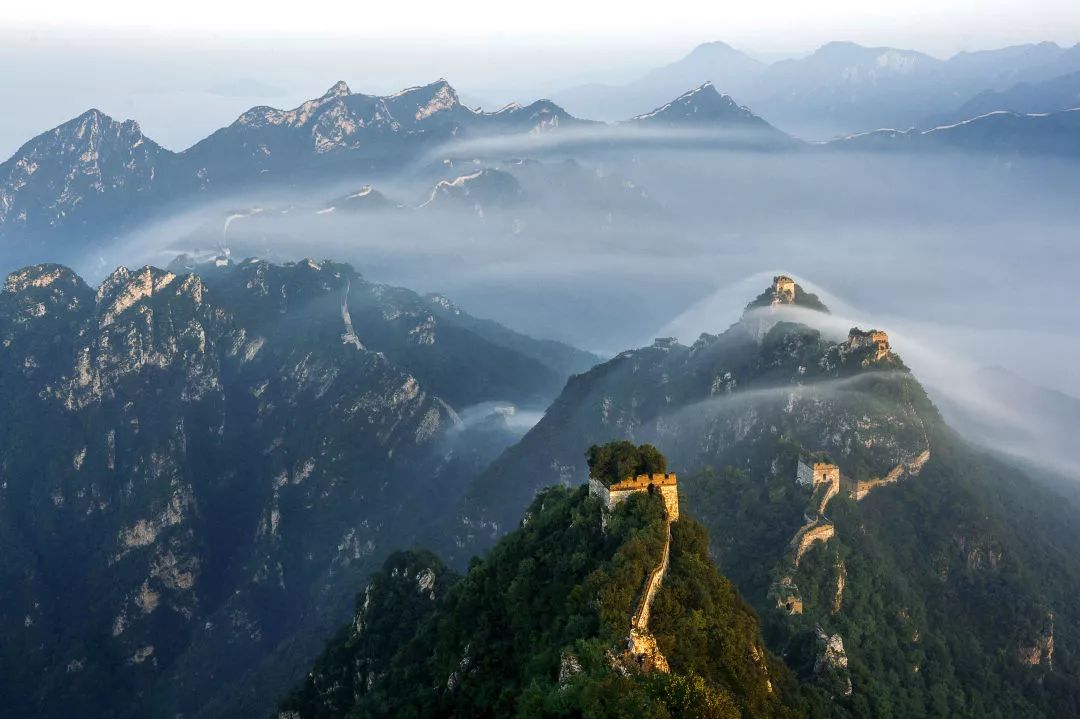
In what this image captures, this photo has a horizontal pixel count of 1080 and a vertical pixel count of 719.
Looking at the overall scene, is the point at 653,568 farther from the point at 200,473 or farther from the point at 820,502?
the point at 200,473

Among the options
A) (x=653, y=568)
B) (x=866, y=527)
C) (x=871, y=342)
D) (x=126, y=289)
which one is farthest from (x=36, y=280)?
(x=653, y=568)

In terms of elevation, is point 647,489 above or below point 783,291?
above

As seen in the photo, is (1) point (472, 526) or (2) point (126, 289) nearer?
(1) point (472, 526)

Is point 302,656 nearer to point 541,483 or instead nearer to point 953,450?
point 541,483

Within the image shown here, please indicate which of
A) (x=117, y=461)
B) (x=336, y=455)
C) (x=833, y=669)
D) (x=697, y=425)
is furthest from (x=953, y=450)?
(x=117, y=461)

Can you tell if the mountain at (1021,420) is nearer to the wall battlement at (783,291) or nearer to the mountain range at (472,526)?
the mountain range at (472,526)

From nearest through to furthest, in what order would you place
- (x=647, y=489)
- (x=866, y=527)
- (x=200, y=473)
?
1. (x=647, y=489)
2. (x=866, y=527)
3. (x=200, y=473)

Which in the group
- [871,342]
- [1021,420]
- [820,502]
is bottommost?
[1021,420]

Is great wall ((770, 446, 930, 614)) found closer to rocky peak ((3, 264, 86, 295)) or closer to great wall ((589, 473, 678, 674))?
great wall ((589, 473, 678, 674))
